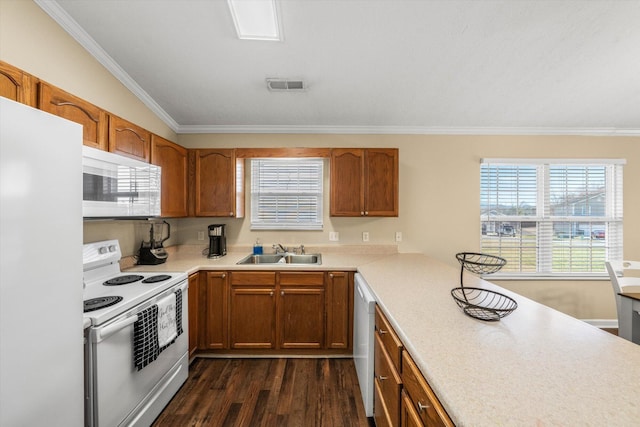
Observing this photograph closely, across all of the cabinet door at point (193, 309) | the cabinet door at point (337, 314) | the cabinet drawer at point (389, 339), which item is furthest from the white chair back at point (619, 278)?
the cabinet door at point (193, 309)

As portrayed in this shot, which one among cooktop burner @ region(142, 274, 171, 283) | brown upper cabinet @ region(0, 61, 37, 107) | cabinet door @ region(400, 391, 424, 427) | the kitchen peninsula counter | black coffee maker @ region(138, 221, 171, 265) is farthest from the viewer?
black coffee maker @ region(138, 221, 171, 265)

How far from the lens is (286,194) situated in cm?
329

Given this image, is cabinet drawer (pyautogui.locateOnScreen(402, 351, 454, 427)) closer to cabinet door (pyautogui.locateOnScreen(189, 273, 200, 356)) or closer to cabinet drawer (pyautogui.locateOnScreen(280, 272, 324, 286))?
cabinet drawer (pyautogui.locateOnScreen(280, 272, 324, 286))

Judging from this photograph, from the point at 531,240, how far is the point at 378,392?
9.98ft

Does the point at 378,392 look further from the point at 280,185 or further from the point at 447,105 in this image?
the point at 447,105

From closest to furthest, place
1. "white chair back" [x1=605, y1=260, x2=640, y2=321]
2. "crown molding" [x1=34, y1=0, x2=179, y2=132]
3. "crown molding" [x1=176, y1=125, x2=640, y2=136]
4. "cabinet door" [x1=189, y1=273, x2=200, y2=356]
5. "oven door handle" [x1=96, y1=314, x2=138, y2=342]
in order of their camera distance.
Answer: "oven door handle" [x1=96, y1=314, x2=138, y2=342] < "crown molding" [x1=34, y1=0, x2=179, y2=132] < "white chair back" [x1=605, y1=260, x2=640, y2=321] < "cabinet door" [x1=189, y1=273, x2=200, y2=356] < "crown molding" [x1=176, y1=125, x2=640, y2=136]

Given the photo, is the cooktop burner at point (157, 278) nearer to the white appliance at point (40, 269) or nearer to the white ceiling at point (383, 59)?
the white appliance at point (40, 269)

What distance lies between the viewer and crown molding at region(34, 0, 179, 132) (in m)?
1.54

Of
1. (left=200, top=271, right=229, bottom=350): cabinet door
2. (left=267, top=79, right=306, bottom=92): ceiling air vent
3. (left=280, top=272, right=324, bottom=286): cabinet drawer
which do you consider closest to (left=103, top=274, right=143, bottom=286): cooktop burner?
(left=200, top=271, right=229, bottom=350): cabinet door

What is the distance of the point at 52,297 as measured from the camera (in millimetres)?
1011

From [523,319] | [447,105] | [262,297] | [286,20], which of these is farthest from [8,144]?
[447,105]

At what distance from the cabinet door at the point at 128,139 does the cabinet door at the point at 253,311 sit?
133 centimetres

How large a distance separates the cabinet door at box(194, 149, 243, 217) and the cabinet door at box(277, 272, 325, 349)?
111cm

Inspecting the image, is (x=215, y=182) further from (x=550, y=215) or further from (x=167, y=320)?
(x=550, y=215)
